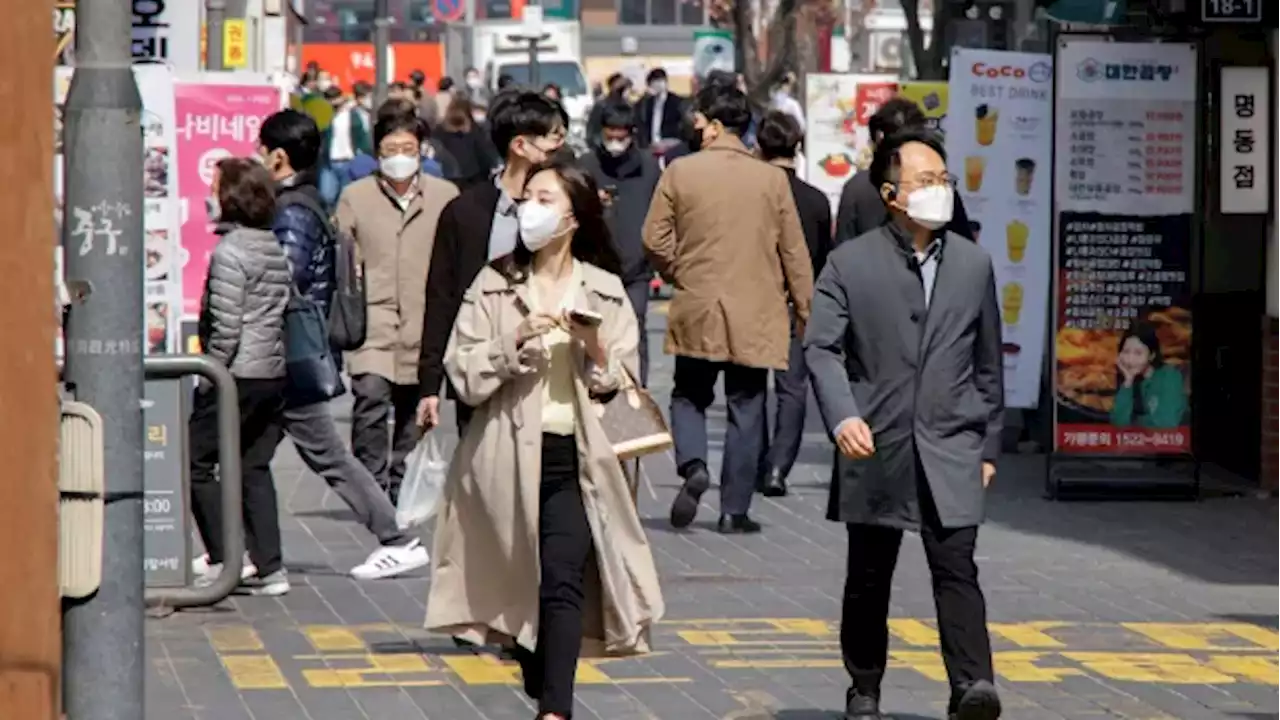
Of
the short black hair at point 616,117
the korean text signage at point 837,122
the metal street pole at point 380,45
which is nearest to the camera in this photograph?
the short black hair at point 616,117

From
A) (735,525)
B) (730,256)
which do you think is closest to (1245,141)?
(730,256)

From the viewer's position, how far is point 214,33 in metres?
21.9

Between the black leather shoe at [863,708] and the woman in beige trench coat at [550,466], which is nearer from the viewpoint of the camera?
the woman in beige trench coat at [550,466]

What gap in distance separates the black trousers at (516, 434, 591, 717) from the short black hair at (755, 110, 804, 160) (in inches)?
244

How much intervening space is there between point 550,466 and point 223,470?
2.90 metres

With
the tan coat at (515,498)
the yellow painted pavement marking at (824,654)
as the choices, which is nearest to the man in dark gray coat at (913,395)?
the tan coat at (515,498)

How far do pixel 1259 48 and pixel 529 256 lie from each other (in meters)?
7.11

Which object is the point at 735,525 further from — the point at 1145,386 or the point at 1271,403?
the point at 1271,403

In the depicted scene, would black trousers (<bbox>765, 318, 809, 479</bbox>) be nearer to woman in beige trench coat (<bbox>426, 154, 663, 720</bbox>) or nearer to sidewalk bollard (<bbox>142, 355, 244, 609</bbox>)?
sidewalk bollard (<bbox>142, 355, 244, 609</bbox>)

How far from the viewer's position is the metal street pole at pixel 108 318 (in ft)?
23.5

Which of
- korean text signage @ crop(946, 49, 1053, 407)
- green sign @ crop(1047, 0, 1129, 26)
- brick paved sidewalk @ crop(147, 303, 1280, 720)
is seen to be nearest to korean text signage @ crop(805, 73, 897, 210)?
green sign @ crop(1047, 0, 1129, 26)

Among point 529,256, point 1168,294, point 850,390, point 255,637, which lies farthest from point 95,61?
point 1168,294

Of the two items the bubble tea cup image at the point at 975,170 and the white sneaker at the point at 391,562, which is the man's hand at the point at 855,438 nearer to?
the white sneaker at the point at 391,562

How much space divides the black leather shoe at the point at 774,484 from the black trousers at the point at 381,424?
196 cm
